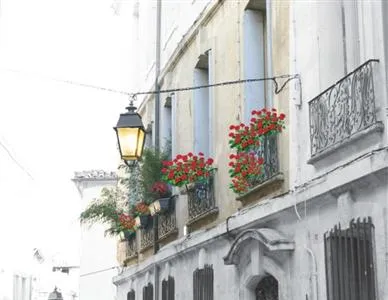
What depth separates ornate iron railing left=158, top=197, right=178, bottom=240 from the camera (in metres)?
15.0

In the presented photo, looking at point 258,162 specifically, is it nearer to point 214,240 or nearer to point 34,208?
point 214,240

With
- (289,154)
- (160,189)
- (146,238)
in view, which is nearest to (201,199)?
(160,189)

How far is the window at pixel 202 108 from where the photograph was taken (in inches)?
547

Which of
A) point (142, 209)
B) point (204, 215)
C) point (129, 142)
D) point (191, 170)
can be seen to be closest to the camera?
point (129, 142)

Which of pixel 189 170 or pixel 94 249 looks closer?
pixel 189 170

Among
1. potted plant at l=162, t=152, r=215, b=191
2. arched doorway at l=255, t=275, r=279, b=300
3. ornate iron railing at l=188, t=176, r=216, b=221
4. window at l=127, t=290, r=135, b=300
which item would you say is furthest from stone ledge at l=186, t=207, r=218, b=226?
window at l=127, t=290, r=135, b=300

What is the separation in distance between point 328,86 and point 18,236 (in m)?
23.2

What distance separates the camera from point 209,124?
43.6 feet

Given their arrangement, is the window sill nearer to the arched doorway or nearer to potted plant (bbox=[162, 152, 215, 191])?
the arched doorway

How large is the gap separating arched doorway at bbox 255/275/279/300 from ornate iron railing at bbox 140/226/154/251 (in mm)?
6654

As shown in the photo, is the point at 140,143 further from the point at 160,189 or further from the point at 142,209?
the point at 142,209

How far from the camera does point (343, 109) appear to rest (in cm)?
813

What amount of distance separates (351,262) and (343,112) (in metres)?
1.41

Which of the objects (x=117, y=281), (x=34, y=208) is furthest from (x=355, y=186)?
(x=34, y=208)
